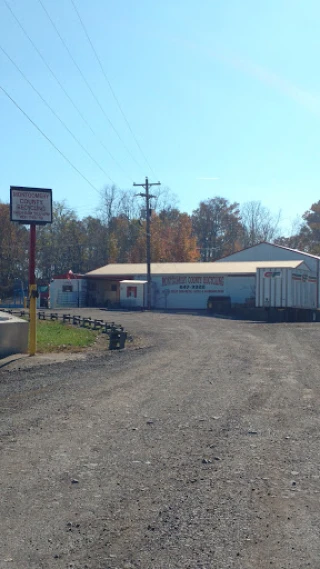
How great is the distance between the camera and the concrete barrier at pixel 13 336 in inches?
679

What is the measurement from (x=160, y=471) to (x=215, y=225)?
286ft

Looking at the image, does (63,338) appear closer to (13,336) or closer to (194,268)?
(13,336)

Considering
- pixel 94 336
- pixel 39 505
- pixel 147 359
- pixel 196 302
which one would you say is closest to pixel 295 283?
pixel 196 302

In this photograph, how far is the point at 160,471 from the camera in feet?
21.3

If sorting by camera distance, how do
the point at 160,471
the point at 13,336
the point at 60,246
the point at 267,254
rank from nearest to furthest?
1. the point at 160,471
2. the point at 13,336
3. the point at 267,254
4. the point at 60,246

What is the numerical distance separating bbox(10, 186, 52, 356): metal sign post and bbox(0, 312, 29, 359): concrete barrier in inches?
18.6

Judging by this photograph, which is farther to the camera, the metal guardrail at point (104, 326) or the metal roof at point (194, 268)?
the metal roof at point (194, 268)

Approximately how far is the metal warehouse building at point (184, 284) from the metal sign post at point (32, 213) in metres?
30.4

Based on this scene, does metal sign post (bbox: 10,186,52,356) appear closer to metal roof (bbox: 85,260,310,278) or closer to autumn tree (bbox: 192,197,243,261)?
metal roof (bbox: 85,260,310,278)

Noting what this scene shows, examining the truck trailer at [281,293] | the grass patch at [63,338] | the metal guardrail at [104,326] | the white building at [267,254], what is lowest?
the grass patch at [63,338]

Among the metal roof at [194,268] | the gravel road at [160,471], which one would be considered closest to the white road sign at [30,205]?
the gravel road at [160,471]

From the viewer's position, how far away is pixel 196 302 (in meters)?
52.4

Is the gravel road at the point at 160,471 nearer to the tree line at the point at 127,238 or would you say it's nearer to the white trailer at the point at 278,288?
the white trailer at the point at 278,288

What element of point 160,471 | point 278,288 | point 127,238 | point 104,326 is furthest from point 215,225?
point 160,471
